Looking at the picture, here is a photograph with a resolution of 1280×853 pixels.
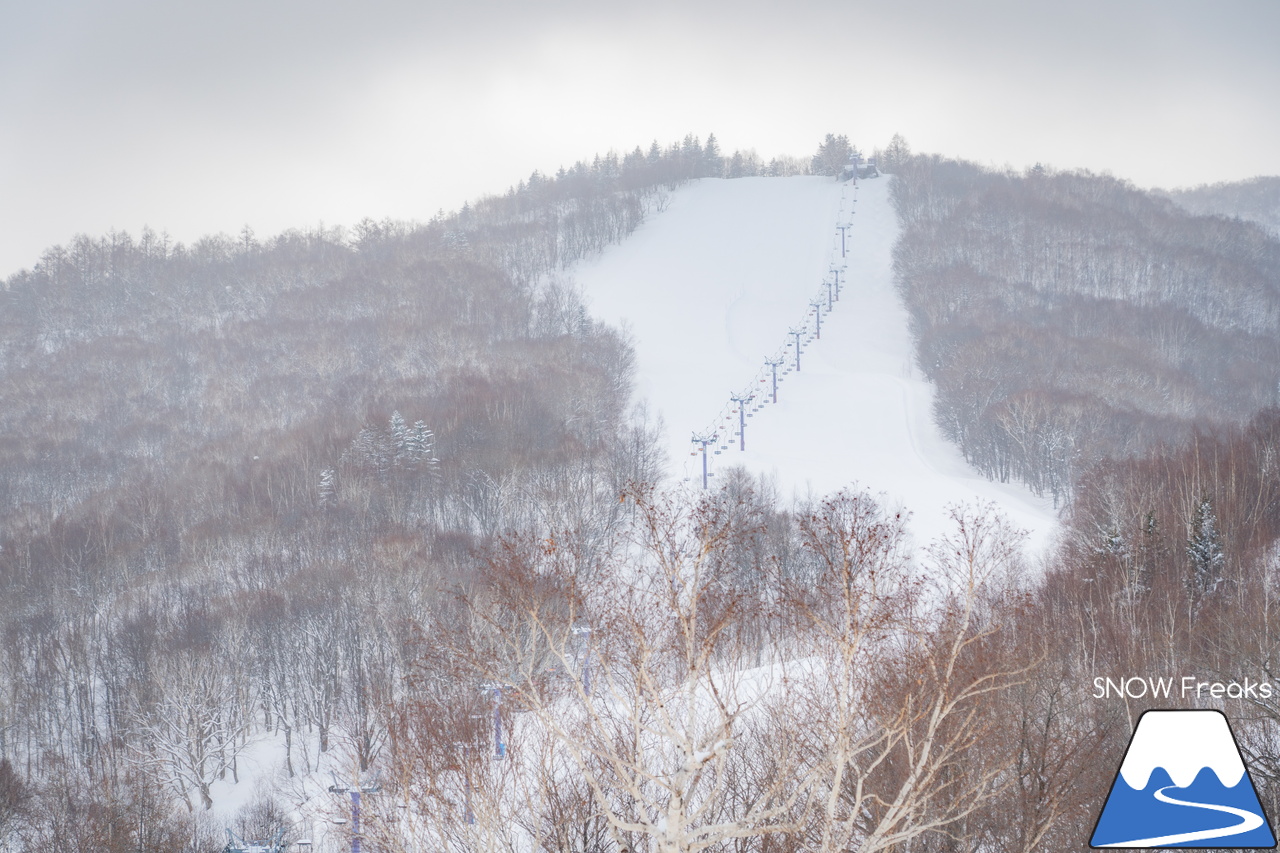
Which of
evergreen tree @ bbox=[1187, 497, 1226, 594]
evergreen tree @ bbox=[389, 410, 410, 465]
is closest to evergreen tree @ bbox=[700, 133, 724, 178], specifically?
evergreen tree @ bbox=[389, 410, 410, 465]

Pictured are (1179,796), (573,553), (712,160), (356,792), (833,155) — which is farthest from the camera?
(712,160)

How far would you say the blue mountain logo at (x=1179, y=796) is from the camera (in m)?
9.04

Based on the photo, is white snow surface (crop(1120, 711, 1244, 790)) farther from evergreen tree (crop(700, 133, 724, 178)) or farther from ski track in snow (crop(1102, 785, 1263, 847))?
evergreen tree (crop(700, 133, 724, 178))

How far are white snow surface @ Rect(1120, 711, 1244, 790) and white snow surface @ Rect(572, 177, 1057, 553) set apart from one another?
99.7 feet

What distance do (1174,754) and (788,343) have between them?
64.1m

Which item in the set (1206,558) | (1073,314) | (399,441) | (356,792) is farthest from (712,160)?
(356,792)

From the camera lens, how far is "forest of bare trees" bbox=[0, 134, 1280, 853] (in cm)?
1202

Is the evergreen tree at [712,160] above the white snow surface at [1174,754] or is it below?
above

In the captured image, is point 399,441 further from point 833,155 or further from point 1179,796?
point 833,155

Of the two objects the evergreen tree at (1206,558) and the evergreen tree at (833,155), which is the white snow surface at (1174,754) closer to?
the evergreen tree at (1206,558)

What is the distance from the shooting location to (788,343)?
7212 centimetres

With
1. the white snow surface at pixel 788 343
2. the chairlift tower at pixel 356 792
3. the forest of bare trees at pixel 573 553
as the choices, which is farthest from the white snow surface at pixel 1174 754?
the white snow surface at pixel 788 343

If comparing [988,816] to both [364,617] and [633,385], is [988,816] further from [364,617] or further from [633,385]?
[633,385]

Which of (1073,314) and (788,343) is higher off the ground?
(1073,314)
